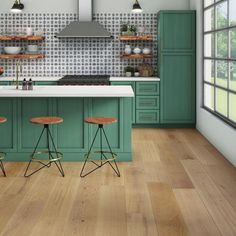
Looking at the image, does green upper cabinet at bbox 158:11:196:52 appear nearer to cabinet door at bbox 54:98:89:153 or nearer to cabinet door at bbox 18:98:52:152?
cabinet door at bbox 54:98:89:153

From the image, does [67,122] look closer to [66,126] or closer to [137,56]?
[66,126]

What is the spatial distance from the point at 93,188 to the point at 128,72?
4.19 m

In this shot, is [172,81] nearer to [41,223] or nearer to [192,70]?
[192,70]

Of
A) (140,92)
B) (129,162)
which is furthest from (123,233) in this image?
(140,92)

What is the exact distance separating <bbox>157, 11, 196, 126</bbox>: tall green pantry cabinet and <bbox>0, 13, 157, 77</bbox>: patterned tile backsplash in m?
0.59

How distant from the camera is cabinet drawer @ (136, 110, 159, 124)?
7930 mm

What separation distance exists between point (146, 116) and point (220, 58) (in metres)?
2.10

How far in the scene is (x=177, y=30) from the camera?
7.80 m

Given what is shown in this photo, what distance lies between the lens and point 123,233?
3211 millimetres

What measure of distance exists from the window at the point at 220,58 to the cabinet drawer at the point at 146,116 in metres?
0.94

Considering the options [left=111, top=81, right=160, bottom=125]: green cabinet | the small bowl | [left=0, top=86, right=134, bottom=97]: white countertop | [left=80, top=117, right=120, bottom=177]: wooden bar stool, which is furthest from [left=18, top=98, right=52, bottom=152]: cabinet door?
the small bowl

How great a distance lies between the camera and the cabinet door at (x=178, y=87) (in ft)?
25.7

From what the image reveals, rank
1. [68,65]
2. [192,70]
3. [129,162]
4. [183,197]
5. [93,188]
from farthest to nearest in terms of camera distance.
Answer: [68,65] → [192,70] → [129,162] → [93,188] → [183,197]

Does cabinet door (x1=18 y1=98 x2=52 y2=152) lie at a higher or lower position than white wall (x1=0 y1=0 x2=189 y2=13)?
lower
